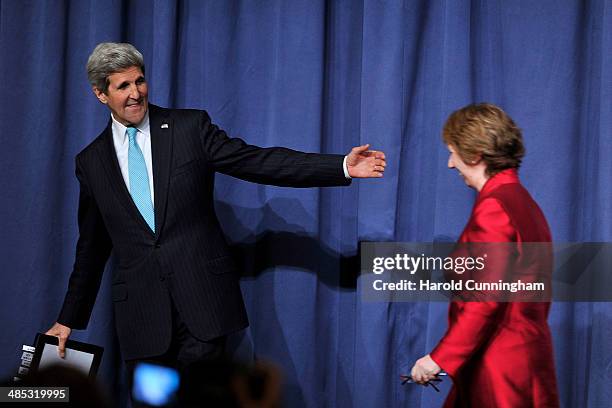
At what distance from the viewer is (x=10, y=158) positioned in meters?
3.17

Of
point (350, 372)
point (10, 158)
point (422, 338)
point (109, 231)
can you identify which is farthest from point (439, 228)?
point (10, 158)

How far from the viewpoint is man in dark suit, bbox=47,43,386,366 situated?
8.16ft

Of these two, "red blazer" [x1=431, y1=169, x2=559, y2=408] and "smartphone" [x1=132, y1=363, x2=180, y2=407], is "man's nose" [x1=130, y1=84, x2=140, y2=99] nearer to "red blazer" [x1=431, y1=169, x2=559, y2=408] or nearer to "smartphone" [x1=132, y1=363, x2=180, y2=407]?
"red blazer" [x1=431, y1=169, x2=559, y2=408]

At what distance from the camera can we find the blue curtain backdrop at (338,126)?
2959 mm

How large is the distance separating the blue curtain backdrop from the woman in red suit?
0.85 metres

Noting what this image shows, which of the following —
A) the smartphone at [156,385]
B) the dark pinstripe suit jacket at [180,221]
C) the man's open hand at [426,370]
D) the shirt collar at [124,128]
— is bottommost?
the man's open hand at [426,370]

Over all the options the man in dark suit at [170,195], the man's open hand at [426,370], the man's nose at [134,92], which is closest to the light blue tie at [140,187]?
the man in dark suit at [170,195]

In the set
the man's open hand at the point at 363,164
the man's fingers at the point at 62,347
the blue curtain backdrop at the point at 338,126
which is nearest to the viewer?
the man's open hand at the point at 363,164

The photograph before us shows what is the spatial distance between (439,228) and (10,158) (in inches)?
63.3

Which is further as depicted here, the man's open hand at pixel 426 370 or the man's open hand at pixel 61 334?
the man's open hand at pixel 61 334

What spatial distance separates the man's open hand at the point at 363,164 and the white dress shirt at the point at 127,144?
594mm

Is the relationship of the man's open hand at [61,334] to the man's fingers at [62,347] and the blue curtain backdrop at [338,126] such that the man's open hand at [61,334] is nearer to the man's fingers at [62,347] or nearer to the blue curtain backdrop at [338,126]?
the man's fingers at [62,347]

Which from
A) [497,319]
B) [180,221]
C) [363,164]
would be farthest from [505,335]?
[180,221]

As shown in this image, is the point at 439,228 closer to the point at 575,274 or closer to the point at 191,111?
the point at 575,274
